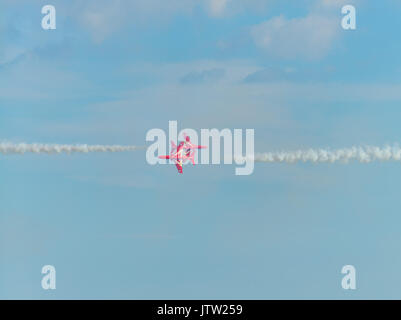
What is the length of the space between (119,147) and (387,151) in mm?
28814

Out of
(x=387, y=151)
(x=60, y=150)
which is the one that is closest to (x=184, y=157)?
(x=60, y=150)

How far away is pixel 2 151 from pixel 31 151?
11.3 ft

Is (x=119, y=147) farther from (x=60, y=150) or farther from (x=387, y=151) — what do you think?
(x=387, y=151)

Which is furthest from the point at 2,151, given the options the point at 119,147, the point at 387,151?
the point at 387,151

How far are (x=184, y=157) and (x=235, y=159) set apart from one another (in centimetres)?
562

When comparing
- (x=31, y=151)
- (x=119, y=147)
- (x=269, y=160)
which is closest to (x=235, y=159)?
(x=269, y=160)

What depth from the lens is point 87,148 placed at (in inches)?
4801

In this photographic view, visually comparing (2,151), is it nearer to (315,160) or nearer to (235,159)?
(235,159)
